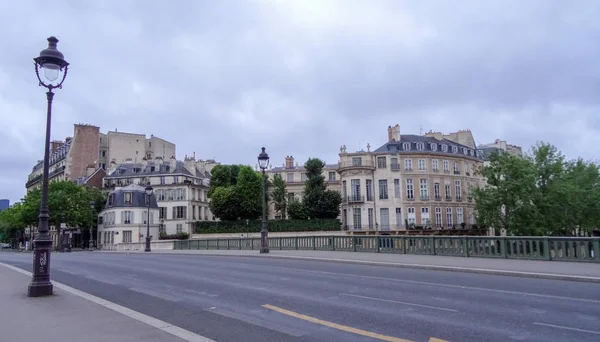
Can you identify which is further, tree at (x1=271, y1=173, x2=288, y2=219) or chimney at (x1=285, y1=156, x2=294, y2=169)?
chimney at (x1=285, y1=156, x2=294, y2=169)

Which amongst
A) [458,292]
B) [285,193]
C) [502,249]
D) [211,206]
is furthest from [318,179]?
[458,292]

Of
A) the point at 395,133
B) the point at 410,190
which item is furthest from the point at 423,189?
the point at 395,133

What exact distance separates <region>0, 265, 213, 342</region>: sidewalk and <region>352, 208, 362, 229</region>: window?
5198cm

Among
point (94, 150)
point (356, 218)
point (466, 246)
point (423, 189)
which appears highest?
point (94, 150)

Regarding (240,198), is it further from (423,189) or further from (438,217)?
(438,217)

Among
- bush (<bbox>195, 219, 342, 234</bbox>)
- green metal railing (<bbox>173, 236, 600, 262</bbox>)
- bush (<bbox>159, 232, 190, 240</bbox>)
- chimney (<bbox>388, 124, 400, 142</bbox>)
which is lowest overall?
bush (<bbox>159, 232, 190, 240</bbox>)

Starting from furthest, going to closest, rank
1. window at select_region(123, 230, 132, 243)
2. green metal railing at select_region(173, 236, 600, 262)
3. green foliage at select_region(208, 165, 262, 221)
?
window at select_region(123, 230, 132, 243)
green foliage at select_region(208, 165, 262, 221)
green metal railing at select_region(173, 236, 600, 262)

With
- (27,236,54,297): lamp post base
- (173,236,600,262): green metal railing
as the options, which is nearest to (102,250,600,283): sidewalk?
(173,236,600,262): green metal railing

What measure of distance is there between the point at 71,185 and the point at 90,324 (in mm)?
69575

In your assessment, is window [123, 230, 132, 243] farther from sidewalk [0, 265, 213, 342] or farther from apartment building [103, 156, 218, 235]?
sidewalk [0, 265, 213, 342]

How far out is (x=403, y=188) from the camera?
198 feet

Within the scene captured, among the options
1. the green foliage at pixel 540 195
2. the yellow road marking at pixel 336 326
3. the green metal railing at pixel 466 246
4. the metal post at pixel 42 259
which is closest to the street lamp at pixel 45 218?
the metal post at pixel 42 259

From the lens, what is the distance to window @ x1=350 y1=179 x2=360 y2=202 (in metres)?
60.7

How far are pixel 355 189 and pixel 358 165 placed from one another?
10.9 feet
